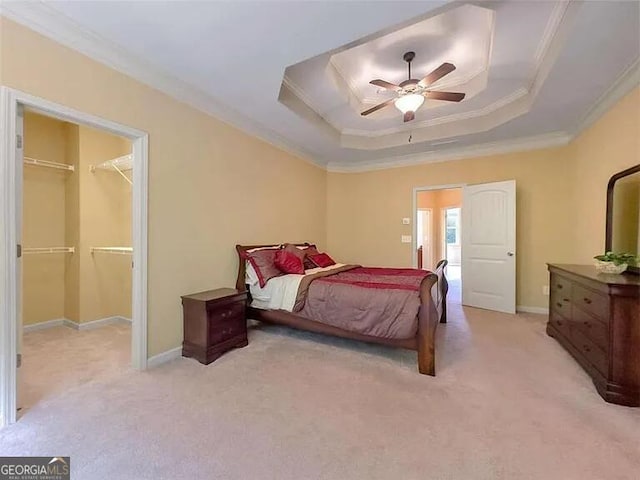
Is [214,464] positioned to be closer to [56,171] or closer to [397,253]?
[56,171]

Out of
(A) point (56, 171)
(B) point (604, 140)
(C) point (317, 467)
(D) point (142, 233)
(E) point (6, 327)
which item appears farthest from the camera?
(A) point (56, 171)

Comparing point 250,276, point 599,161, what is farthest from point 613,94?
point 250,276

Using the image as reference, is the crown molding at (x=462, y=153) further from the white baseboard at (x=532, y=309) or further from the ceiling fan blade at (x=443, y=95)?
the white baseboard at (x=532, y=309)

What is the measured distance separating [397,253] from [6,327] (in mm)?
5159

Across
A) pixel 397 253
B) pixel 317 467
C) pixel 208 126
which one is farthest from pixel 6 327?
pixel 397 253

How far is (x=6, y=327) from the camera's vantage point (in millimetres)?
1853

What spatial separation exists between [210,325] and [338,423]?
1.55 metres

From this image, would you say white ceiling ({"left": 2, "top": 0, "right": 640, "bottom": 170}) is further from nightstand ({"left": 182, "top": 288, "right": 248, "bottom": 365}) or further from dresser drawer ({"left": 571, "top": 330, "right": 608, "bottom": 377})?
dresser drawer ({"left": 571, "top": 330, "right": 608, "bottom": 377})

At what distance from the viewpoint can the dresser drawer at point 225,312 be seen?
112 inches

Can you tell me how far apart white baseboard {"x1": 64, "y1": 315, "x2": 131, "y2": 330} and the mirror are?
578 centimetres

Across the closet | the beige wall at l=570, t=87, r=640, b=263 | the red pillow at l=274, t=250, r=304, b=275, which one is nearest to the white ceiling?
the beige wall at l=570, t=87, r=640, b=263

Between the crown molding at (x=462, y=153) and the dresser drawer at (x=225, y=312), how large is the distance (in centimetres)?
381

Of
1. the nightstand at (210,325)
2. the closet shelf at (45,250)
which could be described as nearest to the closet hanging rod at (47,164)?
the closet shelf at (45,250)

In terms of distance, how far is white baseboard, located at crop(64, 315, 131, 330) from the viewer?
3.69m
